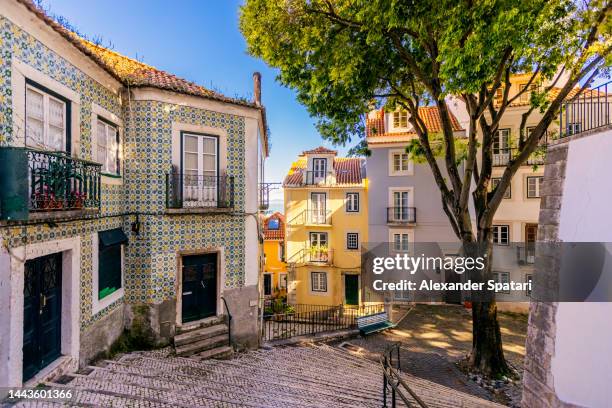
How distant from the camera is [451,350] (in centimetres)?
1135

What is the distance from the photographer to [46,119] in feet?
17.1

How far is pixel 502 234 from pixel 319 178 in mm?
11131

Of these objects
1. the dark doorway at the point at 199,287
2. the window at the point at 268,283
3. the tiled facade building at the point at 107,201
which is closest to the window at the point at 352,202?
the tiled facade building at the point at 107,201

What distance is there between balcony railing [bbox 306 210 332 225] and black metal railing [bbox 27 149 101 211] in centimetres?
1502

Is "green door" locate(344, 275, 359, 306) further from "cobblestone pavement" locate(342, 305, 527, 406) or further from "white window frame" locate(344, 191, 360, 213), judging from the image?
"white window frame" locate(344, 191, 360, 213)

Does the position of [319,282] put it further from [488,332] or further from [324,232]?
[488,332]

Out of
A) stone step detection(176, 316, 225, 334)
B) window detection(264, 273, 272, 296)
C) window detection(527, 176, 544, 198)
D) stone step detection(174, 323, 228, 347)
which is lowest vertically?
window detection(264, 273, 272, 296)

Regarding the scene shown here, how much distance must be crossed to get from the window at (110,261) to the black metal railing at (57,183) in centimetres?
114

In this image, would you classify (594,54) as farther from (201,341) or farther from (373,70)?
(201,341)

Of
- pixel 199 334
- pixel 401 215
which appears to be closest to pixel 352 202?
pixel 401 215

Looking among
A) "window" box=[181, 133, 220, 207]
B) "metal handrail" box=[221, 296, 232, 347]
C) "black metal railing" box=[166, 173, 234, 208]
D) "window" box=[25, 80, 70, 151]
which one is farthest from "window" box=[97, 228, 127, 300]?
"metal handrail" box=[221, 296, 232, 347]

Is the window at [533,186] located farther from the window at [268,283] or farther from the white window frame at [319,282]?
the window at [268,283]

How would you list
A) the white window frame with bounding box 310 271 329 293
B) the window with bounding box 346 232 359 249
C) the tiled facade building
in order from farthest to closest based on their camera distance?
1. the white window frame with bounding box 310 271 329 293
2. the window with bounding box 346 232 359 249
3. the tiled facade building

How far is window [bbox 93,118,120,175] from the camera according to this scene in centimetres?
680
